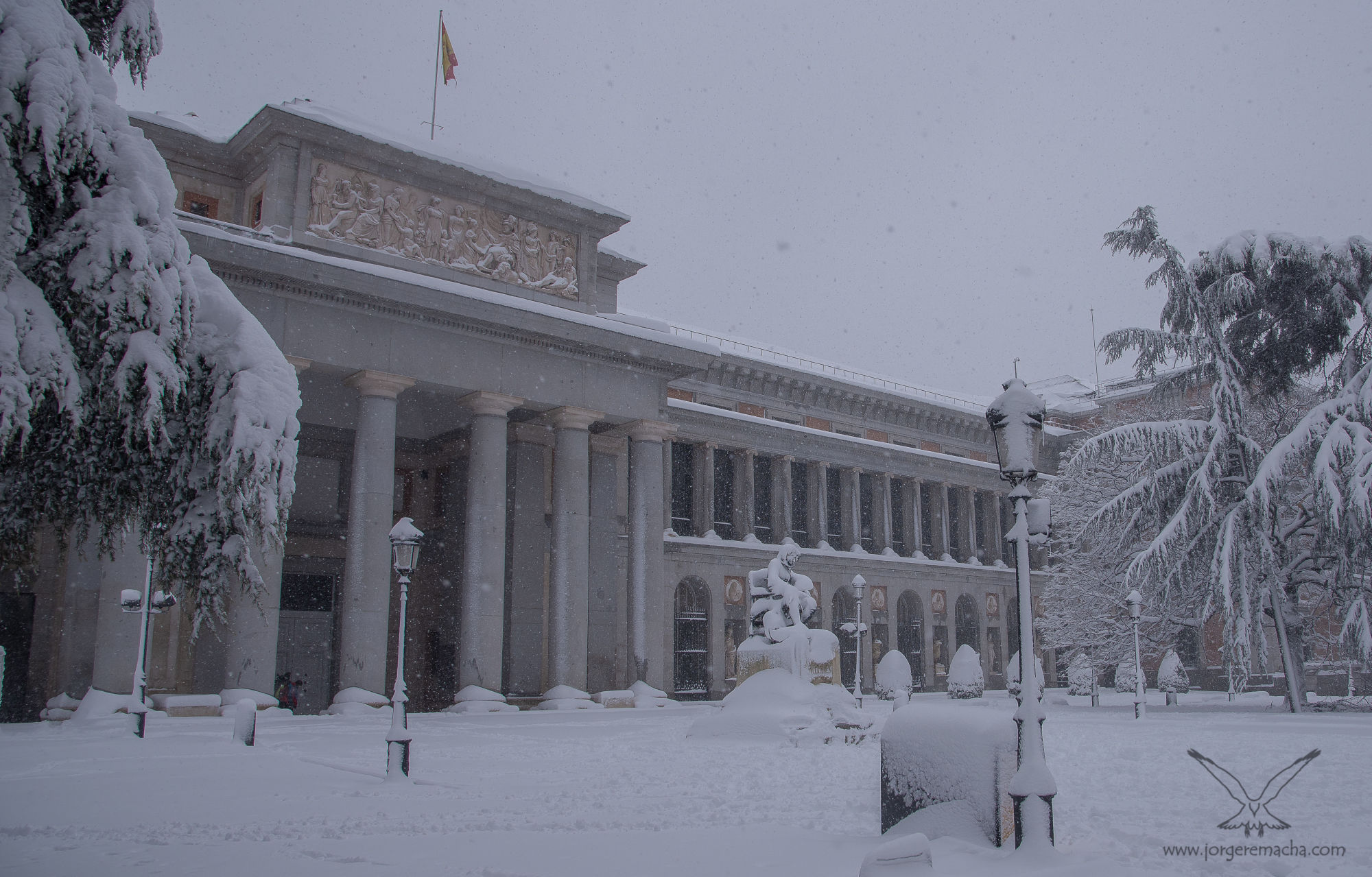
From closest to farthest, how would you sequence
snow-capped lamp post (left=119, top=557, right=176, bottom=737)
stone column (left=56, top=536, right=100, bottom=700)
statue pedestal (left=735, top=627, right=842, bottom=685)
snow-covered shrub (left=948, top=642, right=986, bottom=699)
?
snow-capped lamp post (left=119, top=557, right=176, bottom=737) → statue pedestal (left=735, top=627, right=842, bottom=685) → stone column (left=56, top=536, right=100, bottom=700) → snow-covered shrub (left=948, top=642, right=986, bottom=699)

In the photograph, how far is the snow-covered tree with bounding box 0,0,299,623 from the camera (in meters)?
5.77

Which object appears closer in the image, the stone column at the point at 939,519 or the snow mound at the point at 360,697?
the snow mound at the point at 360,697

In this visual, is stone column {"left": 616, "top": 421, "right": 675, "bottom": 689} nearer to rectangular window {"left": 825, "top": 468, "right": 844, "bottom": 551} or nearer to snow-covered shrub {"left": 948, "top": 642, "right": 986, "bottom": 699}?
snow-covered shrub {"left": 948, "top": 642, "right": 986, "bottom": 699}

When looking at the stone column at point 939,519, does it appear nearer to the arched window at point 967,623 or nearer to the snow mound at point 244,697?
the arched window at point 967,623

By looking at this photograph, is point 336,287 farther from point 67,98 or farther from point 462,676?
point 67,98

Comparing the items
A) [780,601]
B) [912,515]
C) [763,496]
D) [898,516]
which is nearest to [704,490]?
Result: [763,496]

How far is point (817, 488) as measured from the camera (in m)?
50.2

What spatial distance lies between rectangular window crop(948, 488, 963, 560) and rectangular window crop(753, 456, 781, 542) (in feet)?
43.9

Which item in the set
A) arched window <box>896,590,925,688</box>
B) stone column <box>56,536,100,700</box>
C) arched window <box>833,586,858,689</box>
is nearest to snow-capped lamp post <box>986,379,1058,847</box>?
stone column <box>56,536,100,700</box>

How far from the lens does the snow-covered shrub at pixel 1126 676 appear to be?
146ft

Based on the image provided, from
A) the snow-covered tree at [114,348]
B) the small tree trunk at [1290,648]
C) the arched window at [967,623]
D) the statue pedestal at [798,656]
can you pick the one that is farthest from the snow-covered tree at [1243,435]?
the snow-covered tree at [114,348]

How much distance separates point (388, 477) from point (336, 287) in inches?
207

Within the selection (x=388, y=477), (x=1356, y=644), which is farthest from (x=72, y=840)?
(x=1356, y=644)

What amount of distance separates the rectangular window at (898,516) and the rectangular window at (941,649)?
4754 mm
